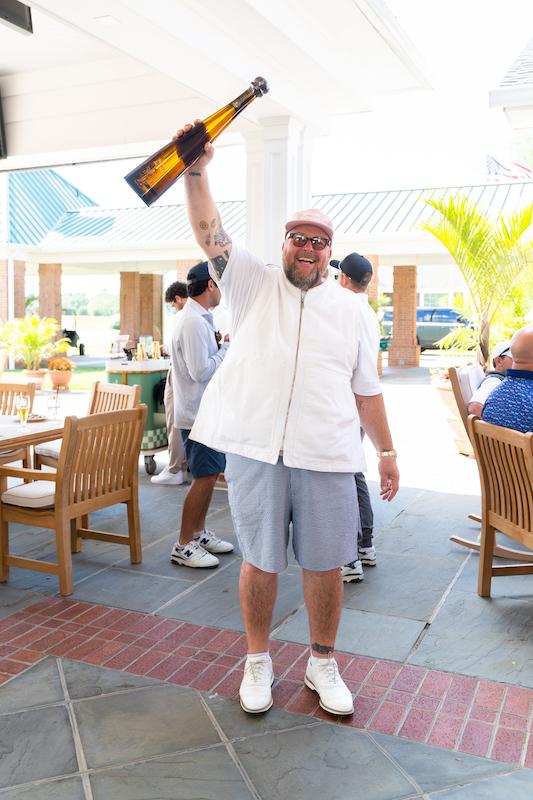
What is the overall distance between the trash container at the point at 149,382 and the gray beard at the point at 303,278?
15.2ft

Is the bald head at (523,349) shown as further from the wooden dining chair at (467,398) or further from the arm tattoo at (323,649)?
the arm tattoo at (323,649)

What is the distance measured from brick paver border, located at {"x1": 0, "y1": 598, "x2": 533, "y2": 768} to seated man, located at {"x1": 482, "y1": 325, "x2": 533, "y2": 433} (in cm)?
126

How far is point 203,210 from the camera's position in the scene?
8.92ft

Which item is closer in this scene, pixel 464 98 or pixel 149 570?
pixel 149 570

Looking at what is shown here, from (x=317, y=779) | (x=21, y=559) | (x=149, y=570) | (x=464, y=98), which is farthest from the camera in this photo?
(x=464, y=98)

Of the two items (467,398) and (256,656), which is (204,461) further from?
(467,398)

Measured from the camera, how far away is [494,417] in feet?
12.6

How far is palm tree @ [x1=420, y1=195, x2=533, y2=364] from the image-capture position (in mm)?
8180

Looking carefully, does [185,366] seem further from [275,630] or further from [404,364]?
[404,364]

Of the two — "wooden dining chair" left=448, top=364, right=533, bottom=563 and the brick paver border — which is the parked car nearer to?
"wooden dining chair" left=448, top=364, right=533, bottom=563

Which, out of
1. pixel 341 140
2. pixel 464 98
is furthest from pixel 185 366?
pixel 341 140

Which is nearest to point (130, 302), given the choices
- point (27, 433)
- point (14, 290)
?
point (14, 290)

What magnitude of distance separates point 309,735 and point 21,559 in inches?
82.9

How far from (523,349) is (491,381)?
3.52ft
